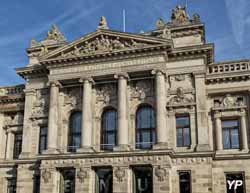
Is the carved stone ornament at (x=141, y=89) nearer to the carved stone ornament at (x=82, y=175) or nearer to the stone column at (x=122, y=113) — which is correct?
the stone column at (x=122, y=113)

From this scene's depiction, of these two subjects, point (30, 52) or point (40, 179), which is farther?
point (30, 52)

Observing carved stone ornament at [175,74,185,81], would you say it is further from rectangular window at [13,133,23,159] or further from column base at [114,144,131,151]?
rectangular window at [13,133,23,159]

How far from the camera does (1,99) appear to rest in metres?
40.9

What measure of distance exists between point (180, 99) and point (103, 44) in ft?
26.3

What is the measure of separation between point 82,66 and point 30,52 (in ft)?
23.5

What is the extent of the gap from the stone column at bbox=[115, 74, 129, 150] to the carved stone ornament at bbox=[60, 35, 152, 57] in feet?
8.34

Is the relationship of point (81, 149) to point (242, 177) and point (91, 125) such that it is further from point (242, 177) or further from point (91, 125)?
point (242, 177)

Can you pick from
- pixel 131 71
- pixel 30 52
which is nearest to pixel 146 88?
pixel 131 71

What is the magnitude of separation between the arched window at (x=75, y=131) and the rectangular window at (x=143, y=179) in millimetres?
6017

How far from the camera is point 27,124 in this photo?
Result: 3781 cm

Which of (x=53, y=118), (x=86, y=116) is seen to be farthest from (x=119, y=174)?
(x=53, y=118)

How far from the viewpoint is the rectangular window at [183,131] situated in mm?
33719

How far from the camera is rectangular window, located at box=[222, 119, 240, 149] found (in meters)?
34.0

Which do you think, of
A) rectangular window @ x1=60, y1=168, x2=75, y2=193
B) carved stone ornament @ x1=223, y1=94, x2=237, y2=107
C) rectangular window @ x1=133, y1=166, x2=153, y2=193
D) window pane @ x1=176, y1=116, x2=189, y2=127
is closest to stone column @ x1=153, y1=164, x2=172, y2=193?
rectangular window @ x1=133, y1=166, x2=153, y2=193
